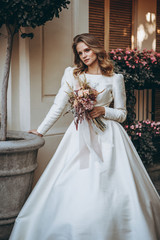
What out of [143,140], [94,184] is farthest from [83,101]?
[143,140]

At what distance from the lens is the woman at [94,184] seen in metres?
2.64

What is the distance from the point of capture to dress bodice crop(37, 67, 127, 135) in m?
3.18

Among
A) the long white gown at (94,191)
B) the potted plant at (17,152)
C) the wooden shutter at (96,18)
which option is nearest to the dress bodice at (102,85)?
the long white gown at (94,191)

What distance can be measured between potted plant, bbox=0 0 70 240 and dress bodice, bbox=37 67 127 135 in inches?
9.4

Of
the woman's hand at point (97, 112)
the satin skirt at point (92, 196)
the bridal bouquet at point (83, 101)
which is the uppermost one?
the bridal bouquet at point (83, 101)

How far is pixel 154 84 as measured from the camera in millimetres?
4949

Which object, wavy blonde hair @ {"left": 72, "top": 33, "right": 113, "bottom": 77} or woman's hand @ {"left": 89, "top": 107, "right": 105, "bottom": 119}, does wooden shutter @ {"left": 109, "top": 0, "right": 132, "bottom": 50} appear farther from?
woman's hand @ {"left": 89, "top": 107, "right": 105, "bottom": 119}

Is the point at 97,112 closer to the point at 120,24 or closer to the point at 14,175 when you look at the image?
the point at 14,175

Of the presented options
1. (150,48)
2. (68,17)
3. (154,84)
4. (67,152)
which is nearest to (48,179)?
(67,152)

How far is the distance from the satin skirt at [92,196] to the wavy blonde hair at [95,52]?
551 mm

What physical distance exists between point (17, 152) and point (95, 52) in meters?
1.19

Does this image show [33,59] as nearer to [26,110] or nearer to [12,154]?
[26,110]

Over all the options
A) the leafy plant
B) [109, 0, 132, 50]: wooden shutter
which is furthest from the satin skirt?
[109, 0, 132, 50]: wooden shutter

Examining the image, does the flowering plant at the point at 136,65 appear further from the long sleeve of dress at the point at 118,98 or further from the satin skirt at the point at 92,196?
the satin skirt at the point at 92,196
